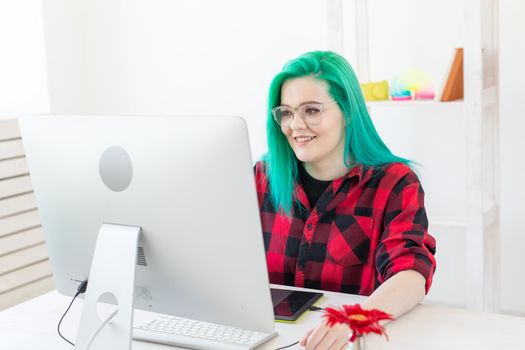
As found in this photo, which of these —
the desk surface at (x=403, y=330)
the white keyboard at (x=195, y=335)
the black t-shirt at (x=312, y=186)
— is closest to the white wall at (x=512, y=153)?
the black t-shirt at (x=312, y=186)

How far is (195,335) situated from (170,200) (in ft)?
1.27

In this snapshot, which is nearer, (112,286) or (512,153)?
(112,286)

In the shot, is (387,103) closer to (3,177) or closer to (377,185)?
(377,185)

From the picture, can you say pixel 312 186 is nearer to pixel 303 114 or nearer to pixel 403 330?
pixel 303 114

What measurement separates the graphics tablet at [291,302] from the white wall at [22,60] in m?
2.49

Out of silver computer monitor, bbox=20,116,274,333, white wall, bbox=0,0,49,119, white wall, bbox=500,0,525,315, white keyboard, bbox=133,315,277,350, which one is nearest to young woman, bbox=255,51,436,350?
white keyboard, bbox=133,315,277,350

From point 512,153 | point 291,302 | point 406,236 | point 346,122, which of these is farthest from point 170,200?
point 512,153

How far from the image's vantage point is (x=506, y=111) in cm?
327

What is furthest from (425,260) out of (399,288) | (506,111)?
(506,111)

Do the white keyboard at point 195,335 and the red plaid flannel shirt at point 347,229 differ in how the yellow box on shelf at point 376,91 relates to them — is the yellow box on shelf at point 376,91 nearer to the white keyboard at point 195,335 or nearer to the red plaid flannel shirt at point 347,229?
the red plaid flannel shirt at point 347,229

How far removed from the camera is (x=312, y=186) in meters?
2.12

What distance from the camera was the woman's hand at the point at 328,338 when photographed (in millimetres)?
1466

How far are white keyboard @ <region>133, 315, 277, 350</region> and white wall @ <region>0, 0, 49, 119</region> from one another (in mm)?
2493

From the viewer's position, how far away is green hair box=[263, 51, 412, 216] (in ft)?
6.67
